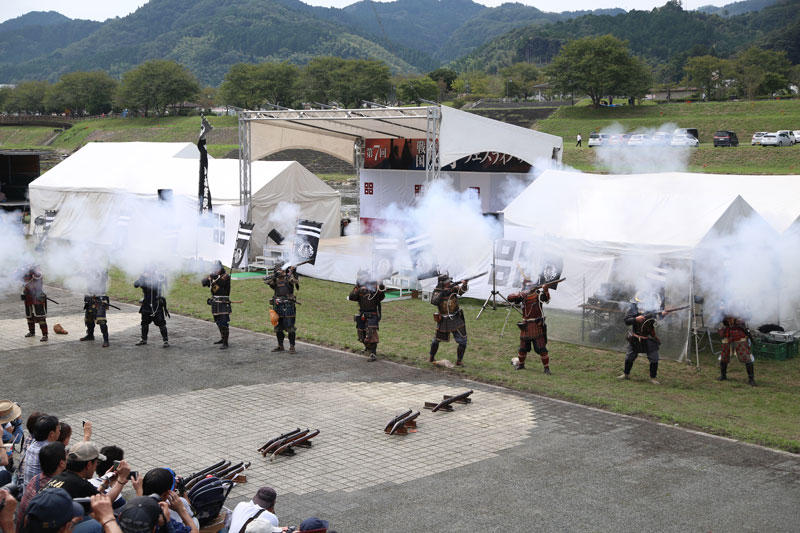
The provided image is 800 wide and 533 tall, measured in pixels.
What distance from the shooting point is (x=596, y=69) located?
67.4 m

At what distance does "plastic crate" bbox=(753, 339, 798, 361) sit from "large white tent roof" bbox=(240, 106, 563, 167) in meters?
8.52

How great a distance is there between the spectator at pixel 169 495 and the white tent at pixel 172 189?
19.7 metres

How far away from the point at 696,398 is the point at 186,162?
70.7ft

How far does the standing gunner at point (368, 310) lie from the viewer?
533 inches

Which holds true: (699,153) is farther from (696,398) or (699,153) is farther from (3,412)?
(3,412)

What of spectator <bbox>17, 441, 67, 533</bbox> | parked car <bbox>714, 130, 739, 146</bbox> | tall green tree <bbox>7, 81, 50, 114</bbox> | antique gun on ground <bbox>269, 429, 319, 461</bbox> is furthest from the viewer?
tall green tree <bbox>7, 81, 50, 114</bbox>

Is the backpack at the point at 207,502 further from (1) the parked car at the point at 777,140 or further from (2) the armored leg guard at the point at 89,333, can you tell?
(1) the parked car at the point at 777,140

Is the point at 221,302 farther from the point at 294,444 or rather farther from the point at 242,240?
the point at 242,240

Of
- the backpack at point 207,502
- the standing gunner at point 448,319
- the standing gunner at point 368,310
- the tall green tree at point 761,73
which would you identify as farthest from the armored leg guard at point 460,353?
the tall green tree at point 761,73

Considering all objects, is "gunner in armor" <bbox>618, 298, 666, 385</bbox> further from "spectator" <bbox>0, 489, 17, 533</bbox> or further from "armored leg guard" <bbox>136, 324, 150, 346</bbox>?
"spectator" <bbox>0, 489, 17, 533</bbox>

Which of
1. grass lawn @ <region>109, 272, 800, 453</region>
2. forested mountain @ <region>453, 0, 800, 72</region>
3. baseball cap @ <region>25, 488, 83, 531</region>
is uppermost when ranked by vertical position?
forested mountain @ <region>453, 0, 800, 72</region>

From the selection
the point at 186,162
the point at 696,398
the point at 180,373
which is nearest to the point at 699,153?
the point at 186,162

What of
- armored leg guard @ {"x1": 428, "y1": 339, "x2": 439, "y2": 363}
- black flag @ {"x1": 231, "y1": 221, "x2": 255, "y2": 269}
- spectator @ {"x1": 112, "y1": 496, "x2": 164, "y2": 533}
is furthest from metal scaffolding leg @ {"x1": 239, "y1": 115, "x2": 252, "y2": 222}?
spectator @ {"x1": 112, "y1": 496, "x2": 164, "y2": 533}

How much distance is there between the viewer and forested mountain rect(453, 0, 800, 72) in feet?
547
